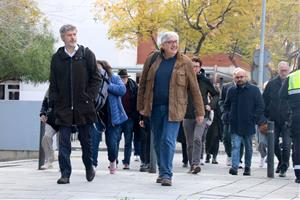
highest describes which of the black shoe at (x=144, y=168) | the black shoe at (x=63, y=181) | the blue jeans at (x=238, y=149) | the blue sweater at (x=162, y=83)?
the blue sweater at (x=162, y=83)

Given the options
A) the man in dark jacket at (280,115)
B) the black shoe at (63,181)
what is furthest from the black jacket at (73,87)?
the man in dark jacket at (280,115)

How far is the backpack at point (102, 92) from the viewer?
10656 millimetres

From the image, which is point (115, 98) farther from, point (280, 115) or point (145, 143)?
point (280, 115)

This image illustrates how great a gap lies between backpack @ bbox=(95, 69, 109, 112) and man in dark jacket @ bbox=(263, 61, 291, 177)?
126 inches

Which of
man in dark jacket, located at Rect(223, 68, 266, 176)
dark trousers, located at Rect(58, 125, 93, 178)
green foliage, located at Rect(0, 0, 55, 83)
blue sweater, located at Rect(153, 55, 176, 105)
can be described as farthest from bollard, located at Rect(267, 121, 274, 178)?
green foliage, located at Rect(0, 0, 55, 83)

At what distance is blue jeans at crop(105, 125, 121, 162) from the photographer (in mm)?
11448

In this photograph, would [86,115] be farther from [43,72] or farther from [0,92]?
[0,92]

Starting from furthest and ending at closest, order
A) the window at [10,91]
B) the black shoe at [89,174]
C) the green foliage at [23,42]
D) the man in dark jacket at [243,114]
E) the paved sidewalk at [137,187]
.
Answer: the window at [10,91], the green foliage at [23,42], the man in dark jacket at [243,114], the black shoe at [89,174], the paved sidewalk at [137,187]

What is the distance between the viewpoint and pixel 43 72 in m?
32.3

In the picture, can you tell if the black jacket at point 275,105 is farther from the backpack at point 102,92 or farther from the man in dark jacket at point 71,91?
the man in dark jacket at point 71,91

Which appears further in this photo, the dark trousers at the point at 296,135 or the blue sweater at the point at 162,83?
the dark trousers at the point at 296,135

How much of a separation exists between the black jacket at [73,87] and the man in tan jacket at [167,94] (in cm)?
76

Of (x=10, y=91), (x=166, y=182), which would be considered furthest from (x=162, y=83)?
(x=10, y=91)

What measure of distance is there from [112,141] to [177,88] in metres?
2.42
